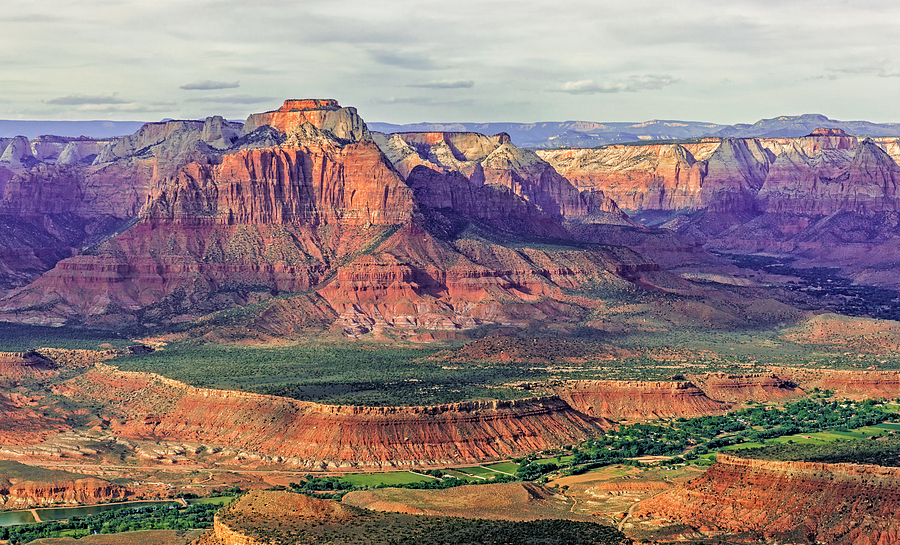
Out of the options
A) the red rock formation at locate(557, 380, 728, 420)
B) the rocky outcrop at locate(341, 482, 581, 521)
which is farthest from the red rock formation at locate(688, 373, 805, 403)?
the rocky outcrop at locate(341, 482, 581, 521)

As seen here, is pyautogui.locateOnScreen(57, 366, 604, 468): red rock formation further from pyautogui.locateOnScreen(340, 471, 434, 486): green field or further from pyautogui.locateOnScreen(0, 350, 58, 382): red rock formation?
pyautogui.locateOnScreen(0, 350, 58, 382): red rock formation

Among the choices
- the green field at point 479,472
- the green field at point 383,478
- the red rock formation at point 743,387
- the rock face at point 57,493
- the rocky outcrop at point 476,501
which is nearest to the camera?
the rocky outcrop at point 476,501

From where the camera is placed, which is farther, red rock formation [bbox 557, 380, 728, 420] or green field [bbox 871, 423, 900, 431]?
red rock formation [bbox 557, 380, 728, 420]

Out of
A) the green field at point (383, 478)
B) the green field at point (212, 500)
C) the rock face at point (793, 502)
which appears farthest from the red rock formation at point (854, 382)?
the green field at point (212, 500)

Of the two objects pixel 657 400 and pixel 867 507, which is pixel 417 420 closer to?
pixel 657 400

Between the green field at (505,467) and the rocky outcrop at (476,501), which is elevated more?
the rocky outcrop at (476,501)

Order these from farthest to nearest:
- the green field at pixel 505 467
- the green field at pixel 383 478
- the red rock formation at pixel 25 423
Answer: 1. the red rock formation at pixel 25 423
2. the green field at pixel 505 467
3. the green field at pixel 383 478

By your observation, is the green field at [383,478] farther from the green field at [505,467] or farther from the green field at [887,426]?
the green field at [887,426]

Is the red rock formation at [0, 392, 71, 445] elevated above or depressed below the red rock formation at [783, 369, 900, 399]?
below
